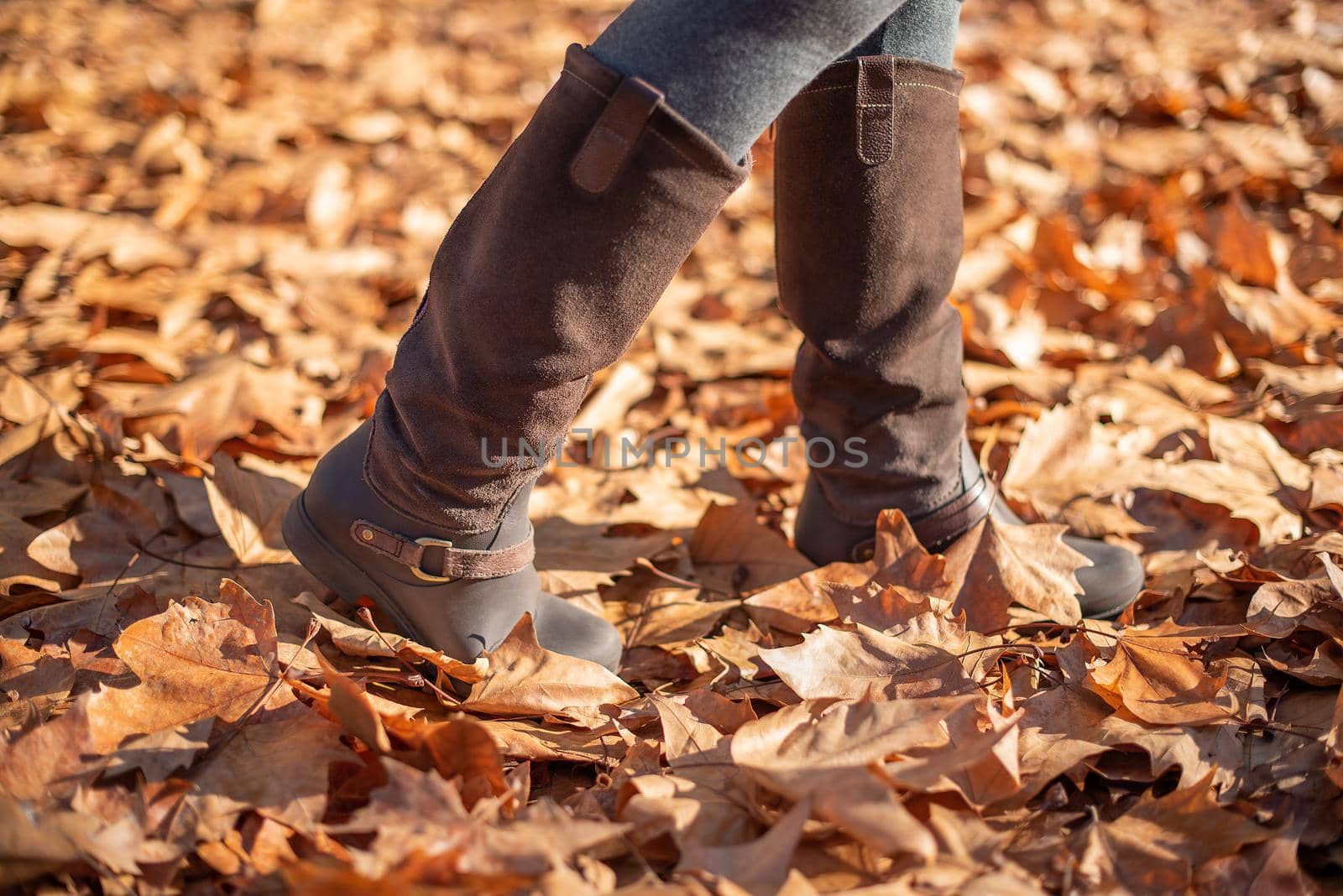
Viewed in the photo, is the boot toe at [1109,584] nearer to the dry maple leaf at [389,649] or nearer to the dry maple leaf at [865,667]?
the dry maple leaf at [865,667]

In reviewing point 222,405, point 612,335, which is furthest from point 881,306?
point 222,405

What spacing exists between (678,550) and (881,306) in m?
0.45

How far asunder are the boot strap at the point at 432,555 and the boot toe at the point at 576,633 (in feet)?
0.31

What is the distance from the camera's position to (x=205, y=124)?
2318 millimetres

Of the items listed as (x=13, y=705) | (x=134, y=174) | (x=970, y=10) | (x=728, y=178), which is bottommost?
(x=13, y=705)

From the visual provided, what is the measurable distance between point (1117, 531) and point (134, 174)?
82.6 inches

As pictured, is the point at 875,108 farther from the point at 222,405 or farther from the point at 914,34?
the point at 222,405

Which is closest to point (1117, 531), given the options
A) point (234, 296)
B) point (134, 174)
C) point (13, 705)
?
→ point (13, 705)

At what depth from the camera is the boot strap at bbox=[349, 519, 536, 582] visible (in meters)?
1.00

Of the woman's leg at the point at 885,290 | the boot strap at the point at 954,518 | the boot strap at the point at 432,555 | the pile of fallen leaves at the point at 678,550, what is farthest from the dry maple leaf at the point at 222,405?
the boot strap at the point at 954,518

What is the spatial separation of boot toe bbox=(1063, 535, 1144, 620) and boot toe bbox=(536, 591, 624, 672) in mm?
552

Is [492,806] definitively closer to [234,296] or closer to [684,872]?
[684,872]

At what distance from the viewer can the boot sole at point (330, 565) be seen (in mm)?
1062

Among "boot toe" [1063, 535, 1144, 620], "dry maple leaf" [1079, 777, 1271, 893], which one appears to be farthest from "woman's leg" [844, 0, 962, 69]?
"dry maple leaf" [1079, 777, 1271, 893]
